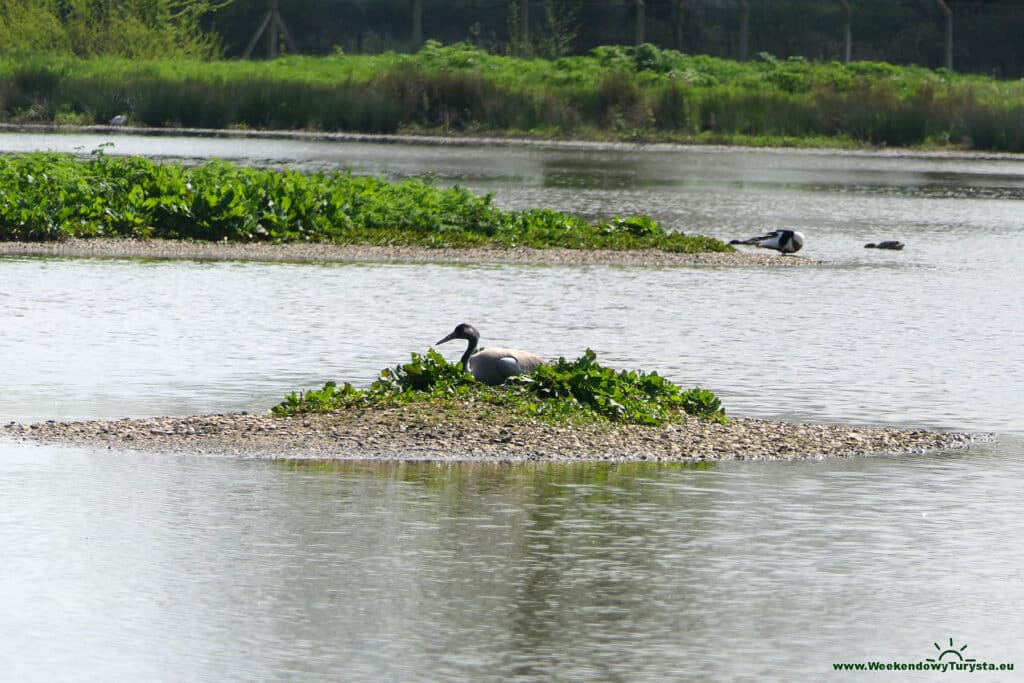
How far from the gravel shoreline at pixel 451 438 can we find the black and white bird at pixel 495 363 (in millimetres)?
645

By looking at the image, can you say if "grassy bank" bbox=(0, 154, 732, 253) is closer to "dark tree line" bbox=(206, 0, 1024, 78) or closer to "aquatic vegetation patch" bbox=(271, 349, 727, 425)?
"aquatic vegetation patch" bbox=(271, 349, 727, 425)

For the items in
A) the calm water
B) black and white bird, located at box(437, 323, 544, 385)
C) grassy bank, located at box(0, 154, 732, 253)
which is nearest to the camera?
the calm water

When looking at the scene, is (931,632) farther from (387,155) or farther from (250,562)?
(387,155)

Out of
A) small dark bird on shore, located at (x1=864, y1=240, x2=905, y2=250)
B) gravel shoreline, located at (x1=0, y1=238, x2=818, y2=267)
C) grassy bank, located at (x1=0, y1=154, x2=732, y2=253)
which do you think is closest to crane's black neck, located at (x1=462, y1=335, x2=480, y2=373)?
gravel shoreline, located at (x1=0, y1=238, x2=818, y2=267)

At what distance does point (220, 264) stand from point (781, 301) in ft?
25.1

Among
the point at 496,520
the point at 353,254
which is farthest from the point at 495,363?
the point at 353,254

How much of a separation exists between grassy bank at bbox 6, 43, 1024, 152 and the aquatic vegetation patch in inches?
1807

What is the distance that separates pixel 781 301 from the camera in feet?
78.0

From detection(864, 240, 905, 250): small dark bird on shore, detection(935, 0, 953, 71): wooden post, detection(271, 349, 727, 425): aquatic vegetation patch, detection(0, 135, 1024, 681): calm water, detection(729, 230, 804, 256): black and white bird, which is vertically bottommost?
detection(864, 240, 905, 250): small dark bird on shore

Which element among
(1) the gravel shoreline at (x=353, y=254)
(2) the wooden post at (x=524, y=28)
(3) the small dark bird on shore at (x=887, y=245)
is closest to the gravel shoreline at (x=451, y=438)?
(1) the gravel shoreline at (x=353, y=254)

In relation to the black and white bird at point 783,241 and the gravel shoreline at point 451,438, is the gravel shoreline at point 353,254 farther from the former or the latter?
the gravel shoreline at point 451,438

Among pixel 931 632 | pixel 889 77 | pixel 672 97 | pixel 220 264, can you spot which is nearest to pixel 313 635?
pixel 931 632

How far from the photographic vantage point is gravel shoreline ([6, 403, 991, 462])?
12867mm

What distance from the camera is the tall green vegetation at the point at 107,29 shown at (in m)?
69.0
